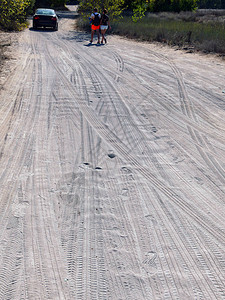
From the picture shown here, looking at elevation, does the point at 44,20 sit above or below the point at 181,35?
above

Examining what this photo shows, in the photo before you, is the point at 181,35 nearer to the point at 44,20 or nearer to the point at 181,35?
the point at 181,35

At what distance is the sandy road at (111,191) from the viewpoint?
354cm

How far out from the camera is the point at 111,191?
509 centimetres

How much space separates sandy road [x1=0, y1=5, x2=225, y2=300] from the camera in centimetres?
354

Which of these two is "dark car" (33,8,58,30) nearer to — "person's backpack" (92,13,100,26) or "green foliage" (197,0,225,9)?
"person's backpack" (92,13,100,26)

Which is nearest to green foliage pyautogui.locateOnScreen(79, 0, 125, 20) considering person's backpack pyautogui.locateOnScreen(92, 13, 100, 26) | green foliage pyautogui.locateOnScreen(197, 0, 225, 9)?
person's backpack pyautogui.locateOnScreen(92, 13, 100, 26)

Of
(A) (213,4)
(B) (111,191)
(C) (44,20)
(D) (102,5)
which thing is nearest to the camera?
(B) (111,191)

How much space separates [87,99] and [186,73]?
183 inches

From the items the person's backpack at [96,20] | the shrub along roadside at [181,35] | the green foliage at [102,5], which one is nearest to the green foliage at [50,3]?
the green foliage at [102,5]

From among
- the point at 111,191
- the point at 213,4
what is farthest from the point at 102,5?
the point at 213,4

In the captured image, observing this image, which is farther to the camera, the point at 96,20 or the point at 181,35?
the point at 181,35

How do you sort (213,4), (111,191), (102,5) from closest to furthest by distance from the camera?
(111,191)
(102,5)
(213,4)

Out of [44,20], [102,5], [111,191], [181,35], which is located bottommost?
[111,191]

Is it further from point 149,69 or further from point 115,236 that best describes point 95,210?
point 149,69
